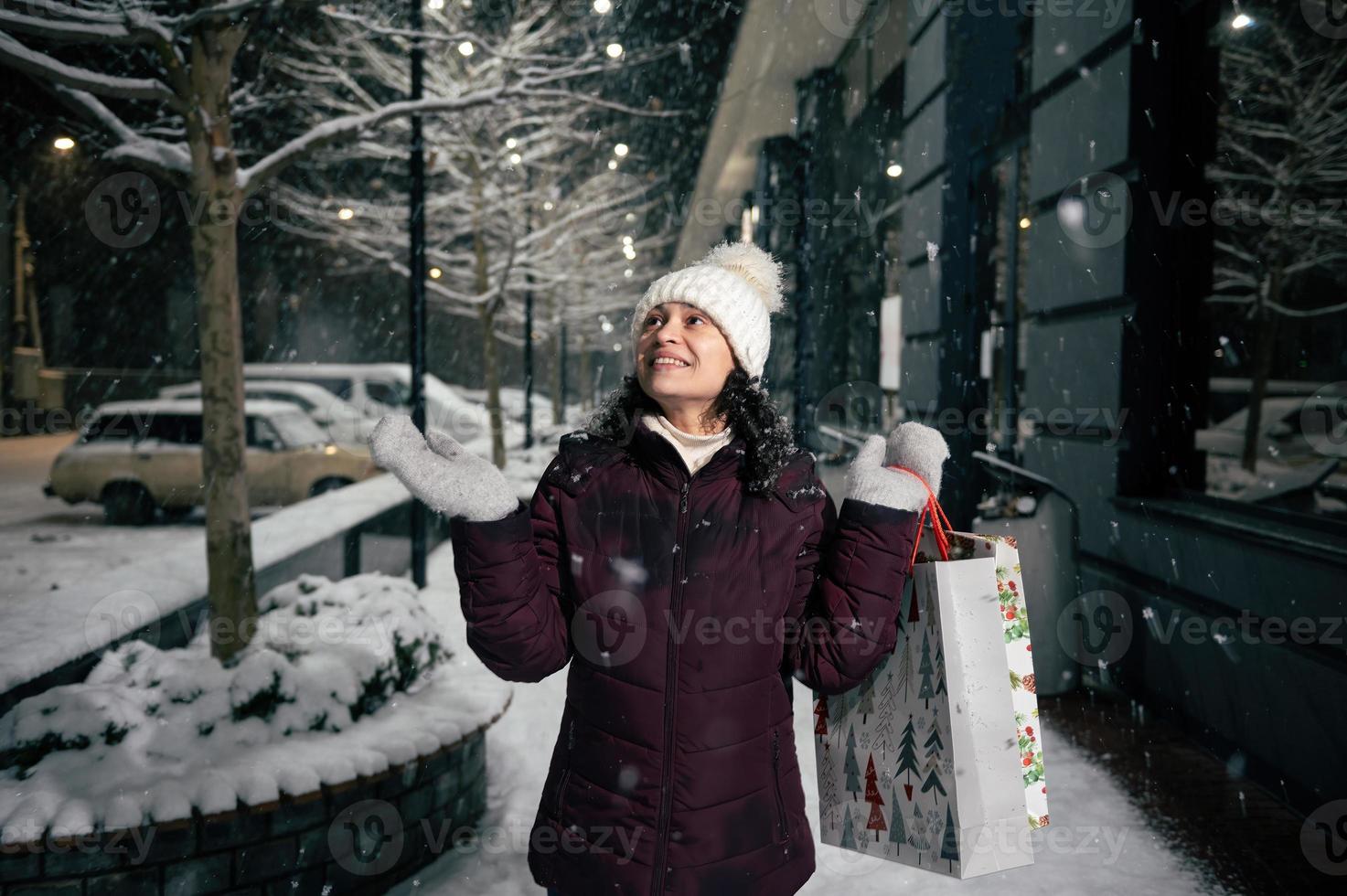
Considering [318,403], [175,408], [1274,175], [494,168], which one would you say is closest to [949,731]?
[1274,175]

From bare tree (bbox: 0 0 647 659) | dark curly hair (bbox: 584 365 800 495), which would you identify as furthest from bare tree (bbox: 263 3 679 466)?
dark curly hair (bbox: 584 365 800 495)

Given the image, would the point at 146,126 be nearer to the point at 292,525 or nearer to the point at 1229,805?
the point at 292,525

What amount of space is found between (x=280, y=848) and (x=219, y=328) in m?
2.20

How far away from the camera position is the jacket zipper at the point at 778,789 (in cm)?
179

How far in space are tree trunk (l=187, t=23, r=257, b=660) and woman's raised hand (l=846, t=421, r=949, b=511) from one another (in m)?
3.08

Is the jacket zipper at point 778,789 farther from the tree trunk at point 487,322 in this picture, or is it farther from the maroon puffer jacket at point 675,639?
the tree trunk at point 487,322

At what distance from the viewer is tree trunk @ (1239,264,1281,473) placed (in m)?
4.98

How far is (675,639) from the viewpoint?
173cm

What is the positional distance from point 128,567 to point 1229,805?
18.6 ft

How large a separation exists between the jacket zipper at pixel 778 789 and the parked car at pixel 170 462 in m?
10.7

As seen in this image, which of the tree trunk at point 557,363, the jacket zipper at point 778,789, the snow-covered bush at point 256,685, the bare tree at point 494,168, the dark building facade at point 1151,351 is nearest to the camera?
the jacket zipper at point 778,789

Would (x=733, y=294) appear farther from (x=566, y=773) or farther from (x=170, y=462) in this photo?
(x=170, y=462)

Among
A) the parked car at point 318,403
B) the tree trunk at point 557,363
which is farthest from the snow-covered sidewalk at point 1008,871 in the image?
the tree trunk at point 557,363

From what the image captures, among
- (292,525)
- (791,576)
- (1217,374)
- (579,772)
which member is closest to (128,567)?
(292,525)
